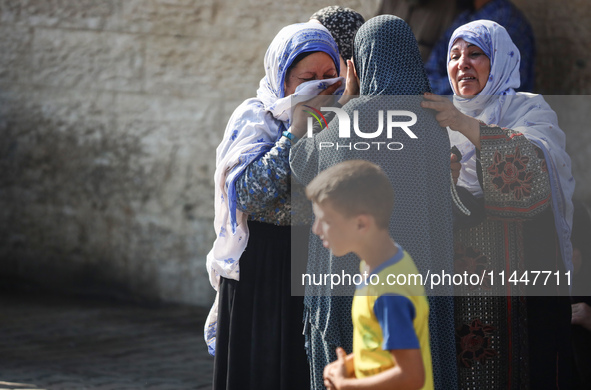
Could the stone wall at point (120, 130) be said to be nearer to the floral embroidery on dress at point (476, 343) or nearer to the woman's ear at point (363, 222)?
the floral embroidery on dress at point (476, 343)

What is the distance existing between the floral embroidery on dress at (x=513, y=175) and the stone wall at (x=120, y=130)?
314 cm

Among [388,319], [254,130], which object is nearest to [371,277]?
[388,319]

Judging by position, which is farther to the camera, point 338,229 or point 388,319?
point 338,229

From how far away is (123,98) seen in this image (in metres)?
6.11

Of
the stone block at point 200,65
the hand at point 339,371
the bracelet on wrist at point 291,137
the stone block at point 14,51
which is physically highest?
the stone block at point 14,51

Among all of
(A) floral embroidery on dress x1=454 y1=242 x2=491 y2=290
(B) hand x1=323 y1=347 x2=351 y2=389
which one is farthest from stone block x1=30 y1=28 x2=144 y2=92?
(B) hand x1=323 y1=347 x2=351 y2=389

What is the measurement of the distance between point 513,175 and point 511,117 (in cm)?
44

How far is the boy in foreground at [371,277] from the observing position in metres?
1.92

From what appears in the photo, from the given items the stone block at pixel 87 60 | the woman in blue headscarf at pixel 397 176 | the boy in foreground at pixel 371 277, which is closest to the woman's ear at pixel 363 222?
the boy in foreground at pixel 371 277

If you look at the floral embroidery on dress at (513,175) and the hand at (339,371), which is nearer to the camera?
the hand at (339,371)

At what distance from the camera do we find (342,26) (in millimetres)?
3406

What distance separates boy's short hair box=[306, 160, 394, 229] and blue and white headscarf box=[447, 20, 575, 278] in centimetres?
80

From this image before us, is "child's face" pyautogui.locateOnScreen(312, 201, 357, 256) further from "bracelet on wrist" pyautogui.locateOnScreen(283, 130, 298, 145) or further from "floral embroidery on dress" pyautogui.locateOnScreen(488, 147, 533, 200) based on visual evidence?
"floral embroidery on dress" pyautogui.locateOnScreen(488, 147, 533, 200)

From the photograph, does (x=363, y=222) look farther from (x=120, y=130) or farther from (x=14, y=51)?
(x=14, y=51)
